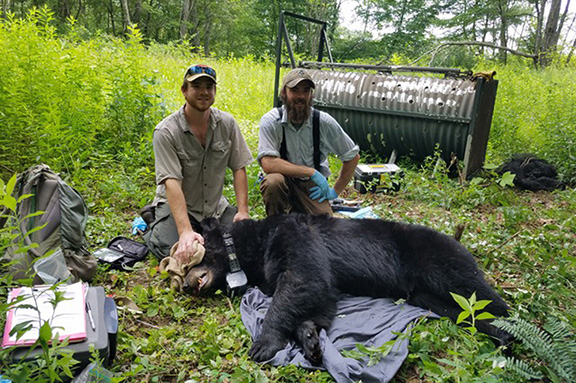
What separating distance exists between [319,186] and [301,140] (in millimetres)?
543

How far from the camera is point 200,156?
4035 millimetres

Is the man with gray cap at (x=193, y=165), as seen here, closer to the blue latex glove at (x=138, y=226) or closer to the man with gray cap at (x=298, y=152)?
the man with gray cap at (x=298, y=152)

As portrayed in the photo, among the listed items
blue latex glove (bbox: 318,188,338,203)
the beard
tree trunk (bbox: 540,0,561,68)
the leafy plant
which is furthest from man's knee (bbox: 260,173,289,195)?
tree trunk (bbox: 540,0,561,68)

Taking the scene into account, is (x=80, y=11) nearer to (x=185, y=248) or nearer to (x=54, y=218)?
(x=54, y=218)

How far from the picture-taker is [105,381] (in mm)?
1950

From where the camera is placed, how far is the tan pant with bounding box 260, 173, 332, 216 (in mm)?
4328

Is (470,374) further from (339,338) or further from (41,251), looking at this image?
(41,251)

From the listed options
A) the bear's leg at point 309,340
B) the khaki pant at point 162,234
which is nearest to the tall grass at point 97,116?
the khaki pant at point 162,234

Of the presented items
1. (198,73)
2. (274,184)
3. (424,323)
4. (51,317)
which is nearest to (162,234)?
(274,184)

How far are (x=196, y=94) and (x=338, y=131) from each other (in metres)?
1.57

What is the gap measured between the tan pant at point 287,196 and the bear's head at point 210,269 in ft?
3.16

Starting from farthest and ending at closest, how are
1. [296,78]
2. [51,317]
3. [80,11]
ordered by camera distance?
[80,11]
[296,78]
[51,317]

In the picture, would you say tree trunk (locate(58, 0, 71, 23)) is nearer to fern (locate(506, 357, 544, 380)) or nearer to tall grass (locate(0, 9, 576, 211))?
tall grass (locate(0, 9, 576, 211))

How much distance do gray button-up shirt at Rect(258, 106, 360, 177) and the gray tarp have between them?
1.64 meters
